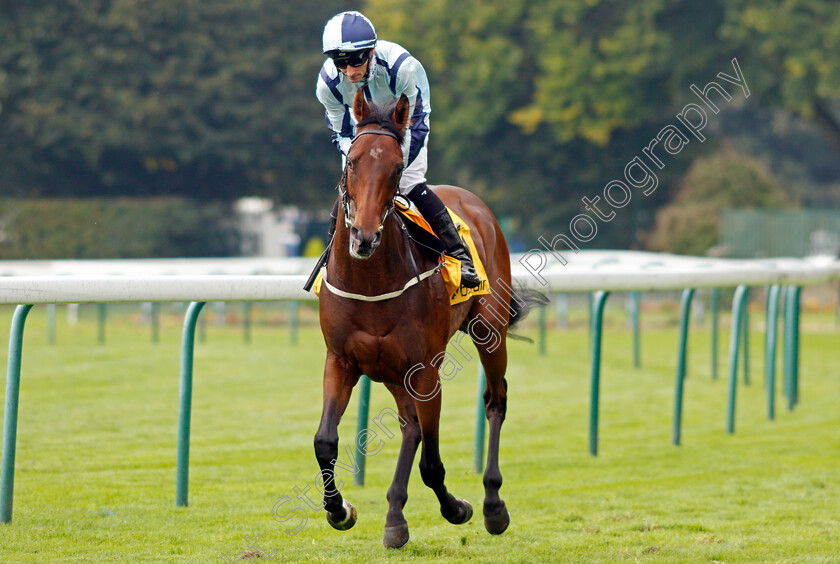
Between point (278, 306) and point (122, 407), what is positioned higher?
point (122, 407)

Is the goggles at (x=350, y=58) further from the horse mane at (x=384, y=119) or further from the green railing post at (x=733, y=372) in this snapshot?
the green railing post at (x=733, y=372)

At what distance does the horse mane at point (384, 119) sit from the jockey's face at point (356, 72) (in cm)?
22

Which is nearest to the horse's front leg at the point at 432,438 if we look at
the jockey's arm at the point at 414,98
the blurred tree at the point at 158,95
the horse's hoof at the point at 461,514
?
the horse's hoof at the point at 461,514

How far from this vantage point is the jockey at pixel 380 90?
414cm

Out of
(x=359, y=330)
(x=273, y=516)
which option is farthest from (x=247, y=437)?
(x=359, y=330)

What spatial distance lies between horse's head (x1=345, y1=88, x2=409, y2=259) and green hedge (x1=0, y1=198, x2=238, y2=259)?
1905 cm

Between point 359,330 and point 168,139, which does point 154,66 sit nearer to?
point 168,139

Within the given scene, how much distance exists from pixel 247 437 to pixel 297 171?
62.4ft

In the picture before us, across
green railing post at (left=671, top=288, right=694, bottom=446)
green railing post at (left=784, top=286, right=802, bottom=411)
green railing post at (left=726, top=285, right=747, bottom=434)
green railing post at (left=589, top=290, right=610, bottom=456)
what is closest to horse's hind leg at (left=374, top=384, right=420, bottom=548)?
green railing post at (left=589, top=290, right=610, bottom=456)

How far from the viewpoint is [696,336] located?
14836 millimetres

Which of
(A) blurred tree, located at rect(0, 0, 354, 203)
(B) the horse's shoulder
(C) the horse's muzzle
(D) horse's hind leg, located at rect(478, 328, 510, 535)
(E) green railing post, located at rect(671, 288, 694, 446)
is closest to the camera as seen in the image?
(C) the horse's muzzle

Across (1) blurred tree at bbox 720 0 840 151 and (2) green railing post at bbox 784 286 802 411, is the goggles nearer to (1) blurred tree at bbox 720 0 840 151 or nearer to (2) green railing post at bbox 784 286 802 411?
(2) green railing post at bbox 784 286 802 411

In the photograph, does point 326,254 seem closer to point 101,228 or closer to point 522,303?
point 522,303

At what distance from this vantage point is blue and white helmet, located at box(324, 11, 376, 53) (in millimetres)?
4099
